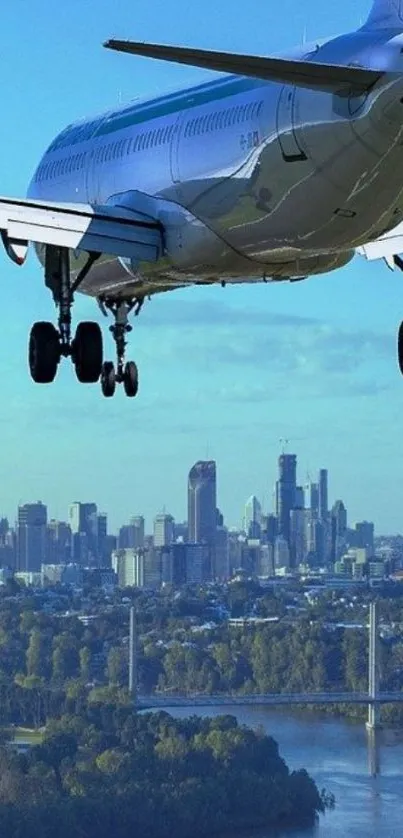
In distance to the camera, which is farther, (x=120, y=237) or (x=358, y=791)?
(x=358, y=791)

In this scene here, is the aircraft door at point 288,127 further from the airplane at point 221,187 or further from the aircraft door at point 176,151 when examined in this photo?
the aircraft door at point 176,151

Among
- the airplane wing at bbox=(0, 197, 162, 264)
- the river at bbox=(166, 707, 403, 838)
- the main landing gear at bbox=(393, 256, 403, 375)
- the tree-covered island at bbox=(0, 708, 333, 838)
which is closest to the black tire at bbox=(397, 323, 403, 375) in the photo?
the main landing gear at bbox=(393, 256, 403, 375)

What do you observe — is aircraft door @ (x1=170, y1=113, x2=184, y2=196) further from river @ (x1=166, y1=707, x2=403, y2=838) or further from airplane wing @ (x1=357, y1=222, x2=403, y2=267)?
river @ (x1=166, y1=707, x2=403, y2=838)

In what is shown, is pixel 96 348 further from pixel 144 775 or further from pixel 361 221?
pixel 144 775

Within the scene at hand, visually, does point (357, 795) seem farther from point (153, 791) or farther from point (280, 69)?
→ point (280, 69)

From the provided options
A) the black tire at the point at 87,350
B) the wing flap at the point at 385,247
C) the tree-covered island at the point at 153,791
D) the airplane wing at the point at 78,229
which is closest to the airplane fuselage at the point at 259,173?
the airplane wing at the point at 78,229

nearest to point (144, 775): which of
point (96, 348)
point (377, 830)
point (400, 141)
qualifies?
point (377, 830)

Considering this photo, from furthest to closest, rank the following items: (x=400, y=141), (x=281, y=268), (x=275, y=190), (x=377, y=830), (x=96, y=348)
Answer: (x=377, y=830)
(x=96, y=348)
(x=281, y=268)
(x=275, y=190)
(x=400, y=141)
